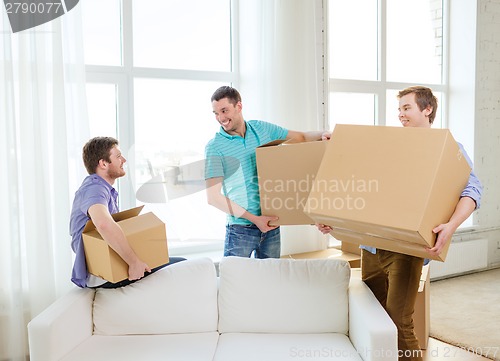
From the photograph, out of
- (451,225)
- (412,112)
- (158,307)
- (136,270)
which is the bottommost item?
(158,307)

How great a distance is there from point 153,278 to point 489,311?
8.08ft

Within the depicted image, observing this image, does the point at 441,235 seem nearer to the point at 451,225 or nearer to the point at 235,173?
the point at 451,225

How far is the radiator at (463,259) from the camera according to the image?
14.0 feet

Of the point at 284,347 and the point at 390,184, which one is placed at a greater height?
the point at 390,184

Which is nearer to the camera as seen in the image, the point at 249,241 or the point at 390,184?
the point at 390,184

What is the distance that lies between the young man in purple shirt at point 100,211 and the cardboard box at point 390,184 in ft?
2.46

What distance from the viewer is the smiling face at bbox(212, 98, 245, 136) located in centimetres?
230

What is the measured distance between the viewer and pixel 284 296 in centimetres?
216

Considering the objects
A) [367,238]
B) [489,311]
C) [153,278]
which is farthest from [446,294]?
[153,278]

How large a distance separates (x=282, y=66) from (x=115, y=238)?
5.90 feet

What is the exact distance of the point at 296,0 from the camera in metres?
3.30

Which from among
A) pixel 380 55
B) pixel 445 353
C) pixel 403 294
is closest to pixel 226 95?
pixel 403 294

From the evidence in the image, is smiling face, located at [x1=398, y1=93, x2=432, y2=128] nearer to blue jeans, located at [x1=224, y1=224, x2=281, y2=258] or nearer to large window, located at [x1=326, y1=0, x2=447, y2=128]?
blue jeans, located at [x1=224, y1=224, x2=281, y2=258]

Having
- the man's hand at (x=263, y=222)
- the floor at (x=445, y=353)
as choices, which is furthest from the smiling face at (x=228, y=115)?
the floor at (x=445, y=353)
